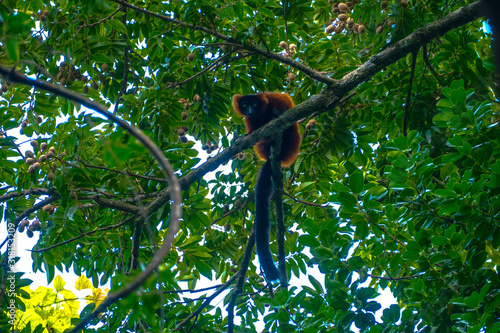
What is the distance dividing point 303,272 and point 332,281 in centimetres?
156

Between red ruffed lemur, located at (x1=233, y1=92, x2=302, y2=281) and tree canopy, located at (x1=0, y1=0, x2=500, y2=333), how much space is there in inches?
6.4

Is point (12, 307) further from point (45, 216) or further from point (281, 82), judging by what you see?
point (281, 82)

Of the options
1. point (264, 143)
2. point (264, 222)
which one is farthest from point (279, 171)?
point (264, 143)

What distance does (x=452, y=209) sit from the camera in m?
2.66

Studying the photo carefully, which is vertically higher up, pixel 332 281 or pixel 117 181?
pixel 117 181

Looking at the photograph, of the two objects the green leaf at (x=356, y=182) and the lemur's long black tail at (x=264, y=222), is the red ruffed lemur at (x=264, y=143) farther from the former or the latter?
the green leaf at (x=356, y=182)

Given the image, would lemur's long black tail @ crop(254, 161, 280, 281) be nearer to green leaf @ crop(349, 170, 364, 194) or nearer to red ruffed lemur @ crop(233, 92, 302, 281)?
red ruffed lemur @ crop(233, 92, 302, 281)

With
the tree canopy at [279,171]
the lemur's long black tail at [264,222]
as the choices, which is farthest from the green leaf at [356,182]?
the lemur's long black tail at [264,222]

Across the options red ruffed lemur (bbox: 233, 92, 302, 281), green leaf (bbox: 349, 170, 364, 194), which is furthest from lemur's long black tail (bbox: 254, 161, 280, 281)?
green leaf (bbox: 349, 170, 364, 194)

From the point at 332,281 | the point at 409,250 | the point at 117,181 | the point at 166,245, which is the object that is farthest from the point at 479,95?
the point at 166,245

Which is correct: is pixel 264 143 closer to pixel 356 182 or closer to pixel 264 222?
pixel 264 222

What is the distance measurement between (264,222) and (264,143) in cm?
128

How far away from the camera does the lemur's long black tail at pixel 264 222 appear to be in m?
3.76

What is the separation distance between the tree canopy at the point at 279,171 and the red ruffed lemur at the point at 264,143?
0.16m
